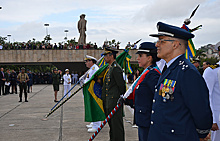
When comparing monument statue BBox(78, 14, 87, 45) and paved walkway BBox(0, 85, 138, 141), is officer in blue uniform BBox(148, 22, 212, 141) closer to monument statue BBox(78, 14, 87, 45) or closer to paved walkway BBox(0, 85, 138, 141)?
paved walkway BBox(0, 85, 138, 141)

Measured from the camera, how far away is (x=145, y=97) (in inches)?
147

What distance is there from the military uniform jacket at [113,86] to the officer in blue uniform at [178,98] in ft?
9.58

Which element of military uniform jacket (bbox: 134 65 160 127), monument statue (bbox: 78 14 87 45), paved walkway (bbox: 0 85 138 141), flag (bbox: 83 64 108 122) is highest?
monument statue (bbox: 78 14 87 45)

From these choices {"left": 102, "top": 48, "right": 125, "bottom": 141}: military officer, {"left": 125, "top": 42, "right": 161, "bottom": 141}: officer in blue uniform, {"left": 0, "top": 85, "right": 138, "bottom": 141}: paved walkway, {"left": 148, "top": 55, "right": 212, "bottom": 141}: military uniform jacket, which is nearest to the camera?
{"left": 148, "top": 55, "right": 212, "bottom": 141}: military uniform jacket

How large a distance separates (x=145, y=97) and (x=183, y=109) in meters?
1.21

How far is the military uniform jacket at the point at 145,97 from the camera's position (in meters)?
3.67

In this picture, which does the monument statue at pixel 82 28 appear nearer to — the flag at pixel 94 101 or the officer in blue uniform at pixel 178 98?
the flag at pixel 94 101

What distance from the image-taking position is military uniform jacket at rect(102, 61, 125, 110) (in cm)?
570

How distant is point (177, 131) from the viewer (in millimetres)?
2543

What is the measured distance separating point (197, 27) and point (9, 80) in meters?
19.3

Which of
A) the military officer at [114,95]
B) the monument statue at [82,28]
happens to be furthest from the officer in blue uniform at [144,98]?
the monument statue at [82,28]

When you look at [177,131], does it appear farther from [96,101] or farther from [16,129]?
[16,129]

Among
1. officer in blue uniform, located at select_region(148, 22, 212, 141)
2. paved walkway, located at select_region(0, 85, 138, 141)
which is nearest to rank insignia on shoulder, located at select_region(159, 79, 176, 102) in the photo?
officer in blue uniform, located at select_region(148, 22, 212, 141)

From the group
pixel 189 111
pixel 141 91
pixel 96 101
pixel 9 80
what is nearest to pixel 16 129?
pixel 96 101
